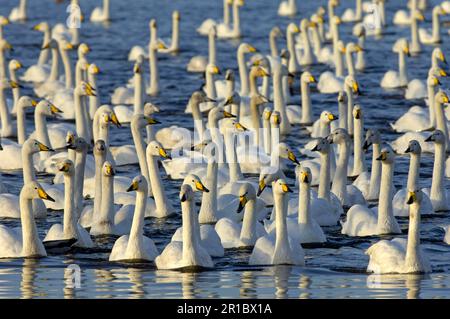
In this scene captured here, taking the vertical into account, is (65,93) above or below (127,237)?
above

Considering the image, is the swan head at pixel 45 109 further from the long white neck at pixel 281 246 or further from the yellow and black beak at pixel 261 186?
the long white neck at pixel 281 246

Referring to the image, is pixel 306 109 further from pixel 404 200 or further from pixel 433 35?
pixel 433 35

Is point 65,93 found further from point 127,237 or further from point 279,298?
point 279,298

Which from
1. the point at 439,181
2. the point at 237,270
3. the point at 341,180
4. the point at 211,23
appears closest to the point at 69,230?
the point at 237,270

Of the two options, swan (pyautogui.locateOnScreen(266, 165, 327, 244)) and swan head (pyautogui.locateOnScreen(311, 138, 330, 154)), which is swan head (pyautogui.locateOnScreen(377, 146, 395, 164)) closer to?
swan head (pyautogui.locateOnScreen(311, 138, 330, 154))

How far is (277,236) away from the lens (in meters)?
19.1

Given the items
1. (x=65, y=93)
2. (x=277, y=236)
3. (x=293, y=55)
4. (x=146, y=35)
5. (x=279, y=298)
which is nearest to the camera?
(x=279, y=298)

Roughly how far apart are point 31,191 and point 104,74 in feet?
62.0

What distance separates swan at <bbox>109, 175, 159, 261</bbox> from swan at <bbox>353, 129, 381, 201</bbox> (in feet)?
16.3

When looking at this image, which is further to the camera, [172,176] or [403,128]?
[403,128]

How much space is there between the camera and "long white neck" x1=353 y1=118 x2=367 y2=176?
25.4m

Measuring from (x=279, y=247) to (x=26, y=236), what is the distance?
10.4 ft

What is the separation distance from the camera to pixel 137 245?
19281 millimetres

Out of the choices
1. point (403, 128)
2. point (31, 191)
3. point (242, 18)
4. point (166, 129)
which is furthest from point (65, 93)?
point (242, 18)
